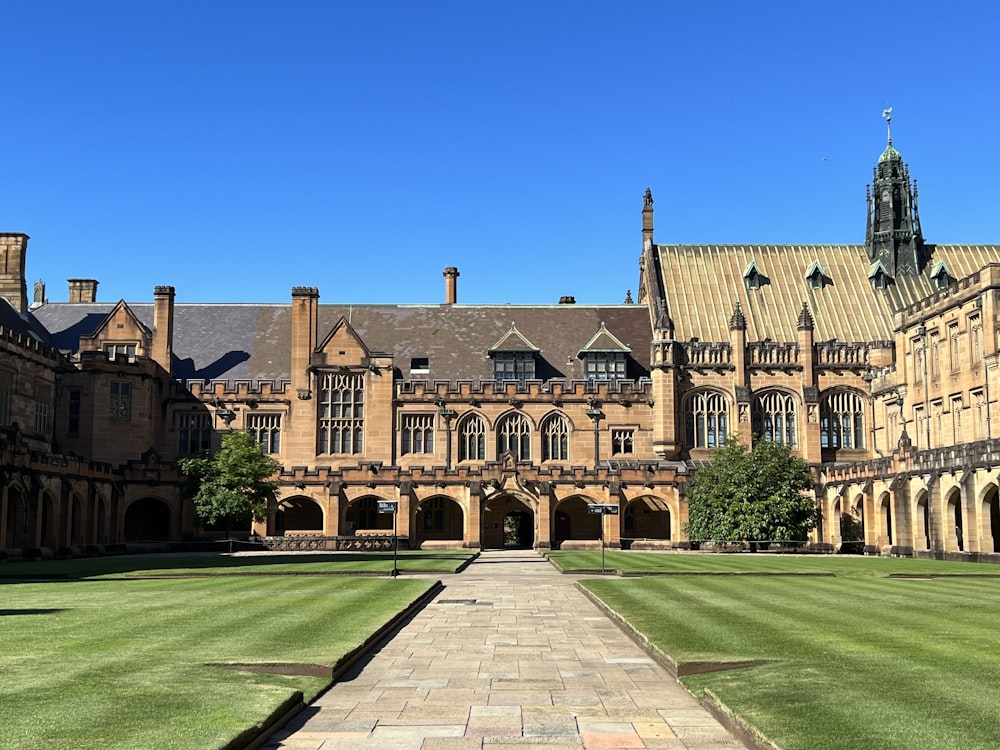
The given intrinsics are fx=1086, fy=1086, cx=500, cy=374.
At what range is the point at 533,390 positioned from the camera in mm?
66750

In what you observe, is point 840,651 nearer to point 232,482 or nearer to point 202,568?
point 202,568

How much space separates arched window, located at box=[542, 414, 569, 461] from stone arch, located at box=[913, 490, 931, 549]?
23.0 m

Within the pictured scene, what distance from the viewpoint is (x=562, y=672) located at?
45.6 feet

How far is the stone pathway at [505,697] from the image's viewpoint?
10.1 meters

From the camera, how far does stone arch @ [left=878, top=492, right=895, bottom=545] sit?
52.8 meters

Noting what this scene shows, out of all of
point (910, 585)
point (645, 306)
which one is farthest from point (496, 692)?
point (645, 306)

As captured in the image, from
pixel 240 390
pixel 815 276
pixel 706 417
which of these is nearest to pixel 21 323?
pixel 240 390

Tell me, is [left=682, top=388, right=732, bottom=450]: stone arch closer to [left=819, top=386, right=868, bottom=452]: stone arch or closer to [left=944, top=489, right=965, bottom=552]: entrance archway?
[left=819, top=386, right=868, bottom=452]: stone arch

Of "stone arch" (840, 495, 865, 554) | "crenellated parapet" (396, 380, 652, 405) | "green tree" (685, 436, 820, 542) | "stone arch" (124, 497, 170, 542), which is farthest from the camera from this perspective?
"crenellated parapet" (396, 380, 652, 405)

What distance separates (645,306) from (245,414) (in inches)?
1098

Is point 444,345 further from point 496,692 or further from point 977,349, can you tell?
point 496,692

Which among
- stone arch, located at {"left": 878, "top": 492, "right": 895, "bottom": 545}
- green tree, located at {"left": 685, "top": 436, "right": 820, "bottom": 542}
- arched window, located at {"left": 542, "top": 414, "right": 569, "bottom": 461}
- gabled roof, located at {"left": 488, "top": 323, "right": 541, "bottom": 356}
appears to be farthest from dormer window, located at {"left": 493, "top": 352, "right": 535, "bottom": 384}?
stone arch, located at {"left": 878, "top": 492, "right": 895, "bottom": 545}

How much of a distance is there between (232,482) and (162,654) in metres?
42.7

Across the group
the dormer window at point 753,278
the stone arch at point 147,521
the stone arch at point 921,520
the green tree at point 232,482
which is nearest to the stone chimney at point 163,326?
the stone arch at point 147,521
